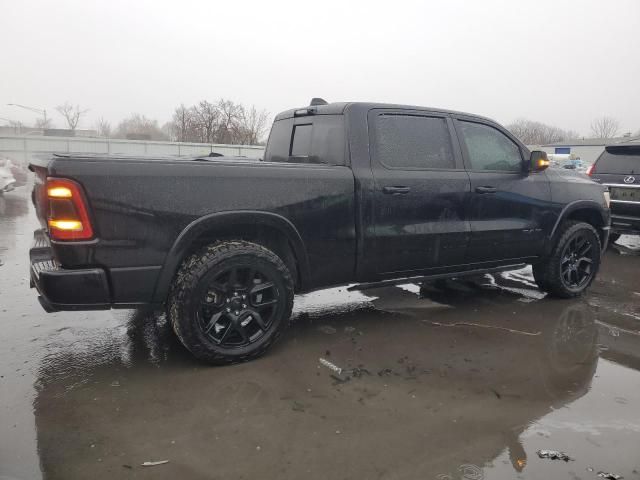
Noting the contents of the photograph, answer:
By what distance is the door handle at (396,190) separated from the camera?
3798mm

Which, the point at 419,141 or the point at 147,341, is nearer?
the point at 147,341

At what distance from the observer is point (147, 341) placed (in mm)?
3803

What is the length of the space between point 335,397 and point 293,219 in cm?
124

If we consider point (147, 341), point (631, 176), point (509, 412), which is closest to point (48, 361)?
point (147, 341)

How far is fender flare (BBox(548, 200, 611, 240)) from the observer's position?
4.97 meters

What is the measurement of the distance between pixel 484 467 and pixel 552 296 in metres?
3.38

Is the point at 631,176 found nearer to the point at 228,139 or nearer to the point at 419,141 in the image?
the point at 419,141

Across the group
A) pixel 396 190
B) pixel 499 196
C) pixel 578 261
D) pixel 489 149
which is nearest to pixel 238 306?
pixel 396 190

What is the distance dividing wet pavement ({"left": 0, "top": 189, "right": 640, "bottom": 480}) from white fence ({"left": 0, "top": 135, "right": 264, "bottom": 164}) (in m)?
18.5

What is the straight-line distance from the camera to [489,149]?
4.59 m

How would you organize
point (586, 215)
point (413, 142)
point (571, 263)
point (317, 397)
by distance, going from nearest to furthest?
point (317, 397) → point (413, 142) → point (571, 263) → point (586, 215)

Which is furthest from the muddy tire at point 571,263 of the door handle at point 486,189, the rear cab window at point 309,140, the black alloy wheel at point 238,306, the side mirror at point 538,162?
the black alloy wheel at point 238,306

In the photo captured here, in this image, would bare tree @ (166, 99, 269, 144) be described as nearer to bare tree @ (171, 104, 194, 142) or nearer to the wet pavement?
bare tree @ (171, 104, 194, 142)

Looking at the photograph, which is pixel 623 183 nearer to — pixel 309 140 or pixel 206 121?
pixel 309 140
